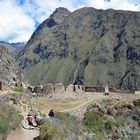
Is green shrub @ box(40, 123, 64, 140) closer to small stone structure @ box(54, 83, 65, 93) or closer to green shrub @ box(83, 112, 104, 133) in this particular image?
green shrub @ box(83, 112, 104, 133)

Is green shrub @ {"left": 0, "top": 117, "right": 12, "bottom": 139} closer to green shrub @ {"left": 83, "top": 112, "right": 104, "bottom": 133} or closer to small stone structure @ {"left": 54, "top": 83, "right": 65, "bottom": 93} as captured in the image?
green shrub @ {"left": 83, "top": 112, "right": 104, "bottom": 133}

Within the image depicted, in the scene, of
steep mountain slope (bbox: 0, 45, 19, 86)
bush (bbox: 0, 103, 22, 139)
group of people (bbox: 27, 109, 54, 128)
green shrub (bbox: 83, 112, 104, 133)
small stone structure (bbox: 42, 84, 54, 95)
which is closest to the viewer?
bush (bbox: 0, 103, 22, 139)

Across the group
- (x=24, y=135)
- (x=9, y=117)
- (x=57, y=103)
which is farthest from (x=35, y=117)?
(x=57, y=103)

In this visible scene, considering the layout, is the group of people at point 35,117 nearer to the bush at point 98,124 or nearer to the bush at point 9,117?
the bush at point 9,117

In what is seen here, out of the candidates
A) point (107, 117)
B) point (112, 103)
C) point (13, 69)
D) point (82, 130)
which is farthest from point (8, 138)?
point (13, 69)

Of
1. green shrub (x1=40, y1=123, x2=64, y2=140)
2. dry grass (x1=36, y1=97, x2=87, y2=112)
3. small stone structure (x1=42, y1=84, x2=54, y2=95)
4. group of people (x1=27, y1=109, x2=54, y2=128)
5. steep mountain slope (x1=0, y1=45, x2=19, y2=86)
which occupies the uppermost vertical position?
steep mountain slope (x1=0, y1=45, x2=19, y2=86)

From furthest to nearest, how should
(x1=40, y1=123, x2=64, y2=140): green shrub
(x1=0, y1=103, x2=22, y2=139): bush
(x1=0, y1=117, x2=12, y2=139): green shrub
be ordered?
(x1=0, y1=103, x2=22, y2=139): bush < (x1=0, y1=117, x2=12, y2=139): green shrub < (x1=40, y1=123, x2=64, y2=140): green shrub

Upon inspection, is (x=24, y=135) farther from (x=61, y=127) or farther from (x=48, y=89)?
(x=48, y=89)

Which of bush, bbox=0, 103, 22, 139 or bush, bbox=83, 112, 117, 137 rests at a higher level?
bush, bbox=0, 103, 22, 139

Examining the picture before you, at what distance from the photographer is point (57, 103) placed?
1836 inches

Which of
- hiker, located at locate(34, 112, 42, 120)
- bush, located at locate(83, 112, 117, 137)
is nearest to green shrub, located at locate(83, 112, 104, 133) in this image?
bush, located at locate(83, 112, 117, 137)

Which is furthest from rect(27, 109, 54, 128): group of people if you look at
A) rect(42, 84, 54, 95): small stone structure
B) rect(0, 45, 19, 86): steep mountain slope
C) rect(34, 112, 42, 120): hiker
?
rect(0, 45, 19, 86): steep mountain slope

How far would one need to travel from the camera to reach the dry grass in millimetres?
44844

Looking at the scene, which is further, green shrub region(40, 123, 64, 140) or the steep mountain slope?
the steep mountain slope
